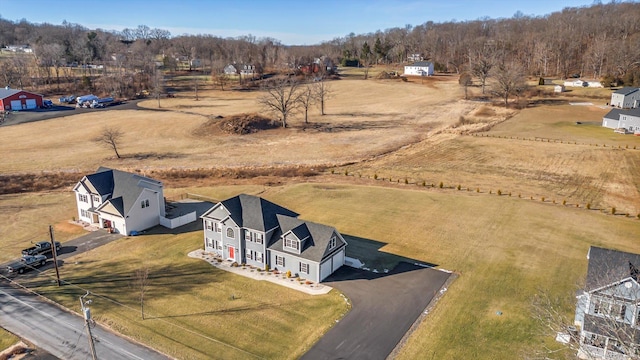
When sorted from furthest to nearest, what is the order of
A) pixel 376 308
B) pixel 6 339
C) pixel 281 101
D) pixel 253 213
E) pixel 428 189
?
pixel 281 101
pixel 428 189
pixel 253 213
pixel 376 308
pixel 6 339

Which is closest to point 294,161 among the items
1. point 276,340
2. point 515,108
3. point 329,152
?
point 329,152

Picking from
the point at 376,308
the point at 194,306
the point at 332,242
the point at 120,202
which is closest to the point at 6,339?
the point at 194,306

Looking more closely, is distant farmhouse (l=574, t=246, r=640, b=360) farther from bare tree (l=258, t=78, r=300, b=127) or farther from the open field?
bare tree (l=258, t=78, r=300, b=127)

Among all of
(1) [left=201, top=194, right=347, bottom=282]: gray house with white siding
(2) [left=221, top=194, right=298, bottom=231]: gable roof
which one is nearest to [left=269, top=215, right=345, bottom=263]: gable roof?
(1) [left=201, top=194, right=347, bottom=282]: gray house with white siding

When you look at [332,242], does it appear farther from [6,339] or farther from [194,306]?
[6,339]

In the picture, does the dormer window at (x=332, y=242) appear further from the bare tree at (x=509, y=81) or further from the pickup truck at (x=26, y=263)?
the bare tree at (x=509, y=81)

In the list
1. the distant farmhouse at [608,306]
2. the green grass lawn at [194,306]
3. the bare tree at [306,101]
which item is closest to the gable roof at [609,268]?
the distant farmhouse at [608,306]
